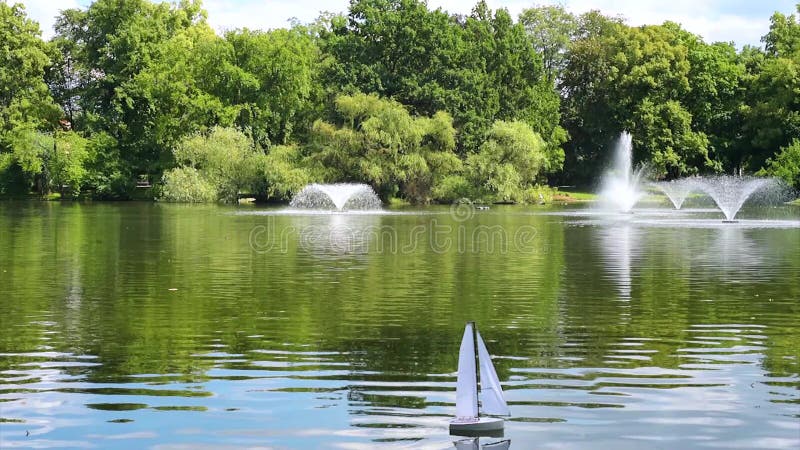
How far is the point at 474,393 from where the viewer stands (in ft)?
31.4

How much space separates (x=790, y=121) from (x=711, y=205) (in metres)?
11.6

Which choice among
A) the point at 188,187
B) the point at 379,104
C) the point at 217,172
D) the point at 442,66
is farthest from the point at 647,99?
the point at 188,187

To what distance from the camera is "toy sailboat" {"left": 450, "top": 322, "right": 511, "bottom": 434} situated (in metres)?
9.44

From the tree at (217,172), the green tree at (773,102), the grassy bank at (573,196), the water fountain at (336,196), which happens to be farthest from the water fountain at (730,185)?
the tree at (217,172)

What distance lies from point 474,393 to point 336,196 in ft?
190

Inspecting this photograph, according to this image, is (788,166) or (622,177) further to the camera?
(622,177)

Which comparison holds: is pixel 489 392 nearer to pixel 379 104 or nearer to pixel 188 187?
pixel 379 104

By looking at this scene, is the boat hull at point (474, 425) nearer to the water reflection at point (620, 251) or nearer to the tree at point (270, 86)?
the water reflection at point (620, 251)

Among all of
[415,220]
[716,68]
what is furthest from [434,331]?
[716,68]

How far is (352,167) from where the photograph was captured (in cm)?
7175

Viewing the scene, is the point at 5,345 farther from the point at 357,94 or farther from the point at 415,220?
the point at 357,94

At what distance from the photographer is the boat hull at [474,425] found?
950 cm

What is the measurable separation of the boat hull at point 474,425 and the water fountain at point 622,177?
71333 mm

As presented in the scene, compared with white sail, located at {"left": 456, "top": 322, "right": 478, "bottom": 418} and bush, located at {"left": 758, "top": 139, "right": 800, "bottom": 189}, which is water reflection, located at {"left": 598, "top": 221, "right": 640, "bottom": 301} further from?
bush, located at {"left": 758, "top": 139, "right": 800, "bottom": 189}
